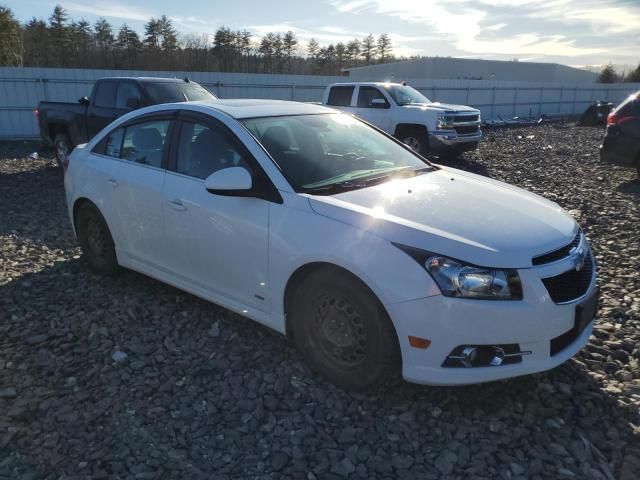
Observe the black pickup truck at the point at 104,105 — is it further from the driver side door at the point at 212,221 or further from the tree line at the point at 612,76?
the tree line at the point at 612,76

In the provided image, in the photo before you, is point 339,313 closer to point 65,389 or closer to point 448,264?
point 448,264

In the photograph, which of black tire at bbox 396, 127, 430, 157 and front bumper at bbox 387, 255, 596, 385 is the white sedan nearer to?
front bumper at bbox 387, 255, 596, 385

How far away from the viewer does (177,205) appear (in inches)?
152

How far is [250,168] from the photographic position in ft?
11.4

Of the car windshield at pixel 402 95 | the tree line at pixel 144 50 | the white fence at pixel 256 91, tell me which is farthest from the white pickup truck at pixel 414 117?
the tree line at pixel 144 50

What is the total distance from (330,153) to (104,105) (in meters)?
8.20

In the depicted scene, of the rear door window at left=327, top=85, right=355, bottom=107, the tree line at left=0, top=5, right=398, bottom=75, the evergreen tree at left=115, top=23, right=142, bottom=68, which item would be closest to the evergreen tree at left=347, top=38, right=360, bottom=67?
the tree line at left=0, top=5, right=398, bottom=75

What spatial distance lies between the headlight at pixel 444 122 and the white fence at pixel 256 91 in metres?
9.80

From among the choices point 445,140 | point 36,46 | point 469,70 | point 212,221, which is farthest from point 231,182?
point 469,70

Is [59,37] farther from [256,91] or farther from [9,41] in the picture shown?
[256,91]

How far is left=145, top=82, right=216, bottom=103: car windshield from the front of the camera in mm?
9836

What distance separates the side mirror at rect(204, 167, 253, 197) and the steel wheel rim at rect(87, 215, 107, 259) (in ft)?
6.46

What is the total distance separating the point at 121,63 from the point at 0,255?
4684cm

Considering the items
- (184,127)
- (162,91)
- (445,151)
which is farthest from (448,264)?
(445,151)
